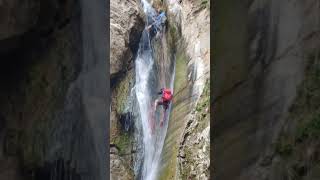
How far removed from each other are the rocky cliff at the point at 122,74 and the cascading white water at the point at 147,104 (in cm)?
16

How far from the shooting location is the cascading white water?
9641 millimetres

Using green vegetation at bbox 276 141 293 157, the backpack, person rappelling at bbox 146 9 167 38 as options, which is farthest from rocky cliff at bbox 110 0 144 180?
green vegetation at bbox 276 141 293 157

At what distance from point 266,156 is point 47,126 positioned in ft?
8.05

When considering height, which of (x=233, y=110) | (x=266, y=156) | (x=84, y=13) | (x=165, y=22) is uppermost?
(x=165, y=22)

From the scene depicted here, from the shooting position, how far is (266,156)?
4.45 metres

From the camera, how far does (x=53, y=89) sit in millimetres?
6281

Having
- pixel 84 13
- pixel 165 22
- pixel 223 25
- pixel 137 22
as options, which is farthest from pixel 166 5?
pixel 223 25

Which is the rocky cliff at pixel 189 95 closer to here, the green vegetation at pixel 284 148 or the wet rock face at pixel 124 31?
the wet rock face at pixel 124 31

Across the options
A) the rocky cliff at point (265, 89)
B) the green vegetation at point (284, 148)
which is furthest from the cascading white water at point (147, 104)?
the green vegetation at point (284, 148)

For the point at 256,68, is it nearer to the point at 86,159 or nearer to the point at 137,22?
the point at 86,159

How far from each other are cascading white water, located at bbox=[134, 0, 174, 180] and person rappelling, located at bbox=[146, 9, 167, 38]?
0.57 feet

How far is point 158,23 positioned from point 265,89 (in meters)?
5.64

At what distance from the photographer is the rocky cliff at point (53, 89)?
6.09m

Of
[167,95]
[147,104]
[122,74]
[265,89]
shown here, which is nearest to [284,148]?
[265,89]
